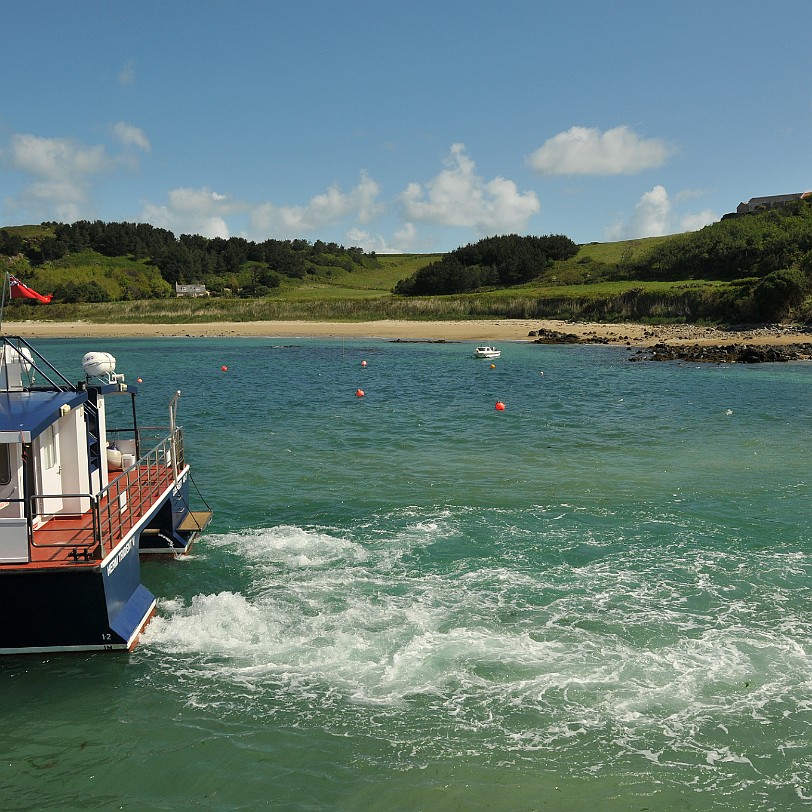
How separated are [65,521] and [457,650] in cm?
588

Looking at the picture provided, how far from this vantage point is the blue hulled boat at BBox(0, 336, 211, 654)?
31.8 ft

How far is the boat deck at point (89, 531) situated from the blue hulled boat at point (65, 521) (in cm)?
1

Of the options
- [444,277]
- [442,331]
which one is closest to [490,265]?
[444,277]

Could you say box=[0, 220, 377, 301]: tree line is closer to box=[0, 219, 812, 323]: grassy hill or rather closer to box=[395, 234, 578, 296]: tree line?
box=[0, 219, 812, 323]: grassy hill

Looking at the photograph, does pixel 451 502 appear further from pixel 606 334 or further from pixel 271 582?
pixel 606 334

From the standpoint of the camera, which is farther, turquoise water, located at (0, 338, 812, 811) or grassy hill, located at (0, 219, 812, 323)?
grassy hill, located at (0, 219, 812, 323)

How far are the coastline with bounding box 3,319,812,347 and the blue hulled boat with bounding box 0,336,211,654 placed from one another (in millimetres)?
54413

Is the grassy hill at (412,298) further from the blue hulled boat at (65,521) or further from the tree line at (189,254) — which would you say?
the blue hulled boat at (65,521)

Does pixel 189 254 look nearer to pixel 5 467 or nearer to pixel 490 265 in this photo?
pixel 490 265

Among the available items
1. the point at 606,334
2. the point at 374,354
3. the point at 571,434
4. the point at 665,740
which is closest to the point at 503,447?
the point at 571,434

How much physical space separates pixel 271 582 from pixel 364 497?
17.5 ft

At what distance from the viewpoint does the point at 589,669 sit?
10.2 meters

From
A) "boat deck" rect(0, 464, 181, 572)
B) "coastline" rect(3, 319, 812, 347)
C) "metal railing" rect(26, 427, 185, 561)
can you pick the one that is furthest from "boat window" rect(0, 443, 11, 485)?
"coastline" rect(3, 319, 812, 347)

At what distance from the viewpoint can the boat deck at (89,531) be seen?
976 centimetres
